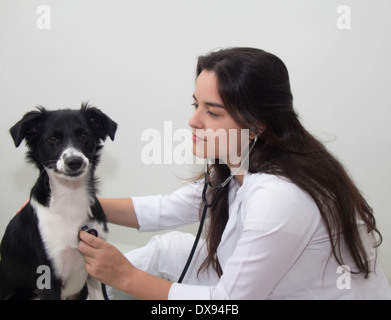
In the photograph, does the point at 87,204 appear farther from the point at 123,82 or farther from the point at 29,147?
the point at 123,82

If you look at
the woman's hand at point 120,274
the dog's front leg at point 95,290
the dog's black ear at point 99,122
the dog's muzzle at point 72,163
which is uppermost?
the dog's black ear at point 99,122

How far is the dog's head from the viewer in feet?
3.67

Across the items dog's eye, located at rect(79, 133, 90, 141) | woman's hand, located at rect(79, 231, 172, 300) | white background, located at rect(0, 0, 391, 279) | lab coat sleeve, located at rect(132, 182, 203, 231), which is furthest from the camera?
white background, located at rect(0, 0, 391, 279)

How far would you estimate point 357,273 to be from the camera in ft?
3.68

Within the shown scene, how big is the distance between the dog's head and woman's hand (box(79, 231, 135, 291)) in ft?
0.76

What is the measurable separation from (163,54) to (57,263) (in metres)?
1.18

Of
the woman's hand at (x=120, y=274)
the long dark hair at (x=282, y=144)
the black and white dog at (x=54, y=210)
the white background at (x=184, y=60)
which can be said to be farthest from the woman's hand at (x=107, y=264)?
the white background at (x=184, y=60)

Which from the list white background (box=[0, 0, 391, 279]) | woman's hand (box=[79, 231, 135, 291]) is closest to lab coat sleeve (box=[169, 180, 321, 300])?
woman's hand (box=[79, 231, 135, 291])

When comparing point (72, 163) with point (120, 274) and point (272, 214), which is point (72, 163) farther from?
point (272, 214)

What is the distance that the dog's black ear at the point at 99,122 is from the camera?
49.1 inches

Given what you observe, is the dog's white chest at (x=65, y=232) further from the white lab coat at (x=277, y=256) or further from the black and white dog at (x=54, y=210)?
the white lab coat at (x=277, y=256)

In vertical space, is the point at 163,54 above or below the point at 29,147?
above

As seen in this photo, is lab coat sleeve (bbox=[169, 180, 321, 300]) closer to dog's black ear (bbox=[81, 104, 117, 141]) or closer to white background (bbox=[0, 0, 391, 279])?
dog's black ear (bbox=[81, 104, 117, 141])

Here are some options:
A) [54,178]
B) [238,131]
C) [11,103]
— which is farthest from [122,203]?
[11,103]
